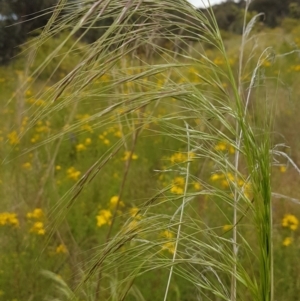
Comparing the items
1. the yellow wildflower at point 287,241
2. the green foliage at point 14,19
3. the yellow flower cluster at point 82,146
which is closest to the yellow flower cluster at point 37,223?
the yellow wildflower at point 287,241

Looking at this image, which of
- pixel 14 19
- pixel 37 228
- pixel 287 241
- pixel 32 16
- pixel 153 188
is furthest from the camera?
pixel 14 19

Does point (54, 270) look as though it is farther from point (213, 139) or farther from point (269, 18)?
point (269, 18)

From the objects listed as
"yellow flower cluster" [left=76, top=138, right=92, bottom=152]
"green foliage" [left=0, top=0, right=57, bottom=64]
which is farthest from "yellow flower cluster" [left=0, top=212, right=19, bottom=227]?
"green foliage" [left=0, top=0, right=57, bottom=64]

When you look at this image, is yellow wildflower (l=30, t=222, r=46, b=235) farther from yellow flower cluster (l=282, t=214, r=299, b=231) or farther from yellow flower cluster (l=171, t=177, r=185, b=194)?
yellow flower cluster (l=282, t=214, r=299, b=231)

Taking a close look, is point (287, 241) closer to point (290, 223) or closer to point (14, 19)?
point (290, 223)

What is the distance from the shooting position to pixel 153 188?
2514 mm

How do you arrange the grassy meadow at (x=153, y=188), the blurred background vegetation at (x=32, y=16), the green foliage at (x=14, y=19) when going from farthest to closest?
1. the green foliage at (x=14, y=19)
2. the blurred background vegetation at (x=32, y=16)
3. the grassy meadow at (x=153, y=188)

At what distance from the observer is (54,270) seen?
1.92 metres

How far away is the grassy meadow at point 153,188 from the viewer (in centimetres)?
83

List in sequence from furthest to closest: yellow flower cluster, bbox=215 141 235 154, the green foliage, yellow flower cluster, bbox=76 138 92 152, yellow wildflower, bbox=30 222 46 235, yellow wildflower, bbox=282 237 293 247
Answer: the green foliage, yellow flower cluster, bbox=76 138 92 152, yellow wildflower, bbox=30 222 46 235, yellow wildflower, bbox=282 237 293 247, yellow flower cluster, bbox=215 141 235 154

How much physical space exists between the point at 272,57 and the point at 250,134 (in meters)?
0.23

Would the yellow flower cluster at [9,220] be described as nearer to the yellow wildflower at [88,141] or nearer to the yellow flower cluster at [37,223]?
the yellow flower cluster at [37,223]

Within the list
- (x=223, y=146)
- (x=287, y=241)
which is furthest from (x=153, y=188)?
(x=287, y=241)

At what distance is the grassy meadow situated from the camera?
0.83m
